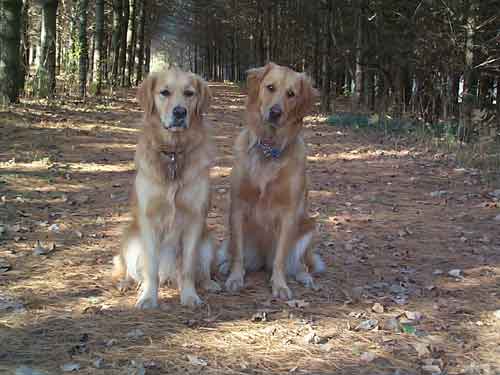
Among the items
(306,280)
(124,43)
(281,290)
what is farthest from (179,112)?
(124,43)

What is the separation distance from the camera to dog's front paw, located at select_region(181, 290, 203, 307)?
378cm

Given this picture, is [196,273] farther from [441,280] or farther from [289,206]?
[441,280]

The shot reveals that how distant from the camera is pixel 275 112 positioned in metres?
4.21

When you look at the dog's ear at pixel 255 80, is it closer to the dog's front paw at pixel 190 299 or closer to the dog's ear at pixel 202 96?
the dog's ear at pixel 202 96

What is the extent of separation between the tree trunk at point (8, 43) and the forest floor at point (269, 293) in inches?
109

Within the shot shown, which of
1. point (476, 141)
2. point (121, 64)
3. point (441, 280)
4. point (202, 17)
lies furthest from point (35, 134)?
point (202, 17)

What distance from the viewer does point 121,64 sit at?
24562mm

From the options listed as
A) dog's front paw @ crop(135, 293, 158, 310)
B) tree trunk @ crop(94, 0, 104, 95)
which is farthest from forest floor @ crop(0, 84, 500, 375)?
tree trunk @ crop(94, 0, 104, 95)

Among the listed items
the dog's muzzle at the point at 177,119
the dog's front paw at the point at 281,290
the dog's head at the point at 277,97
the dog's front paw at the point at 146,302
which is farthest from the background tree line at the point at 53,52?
the dog's front paw at the point at 281,290

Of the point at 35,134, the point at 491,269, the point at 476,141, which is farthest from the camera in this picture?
the point at 476,141

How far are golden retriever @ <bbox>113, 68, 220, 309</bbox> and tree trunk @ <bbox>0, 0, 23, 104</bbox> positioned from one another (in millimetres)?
7762

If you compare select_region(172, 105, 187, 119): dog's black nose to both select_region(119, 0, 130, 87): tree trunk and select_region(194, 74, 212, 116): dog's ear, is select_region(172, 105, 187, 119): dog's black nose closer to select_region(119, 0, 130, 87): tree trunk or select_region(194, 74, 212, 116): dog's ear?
select_region(194, 74, 212, 116): dog's ear

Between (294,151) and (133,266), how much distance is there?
5.02 feet

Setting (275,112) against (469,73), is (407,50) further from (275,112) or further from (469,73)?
(275,112)
